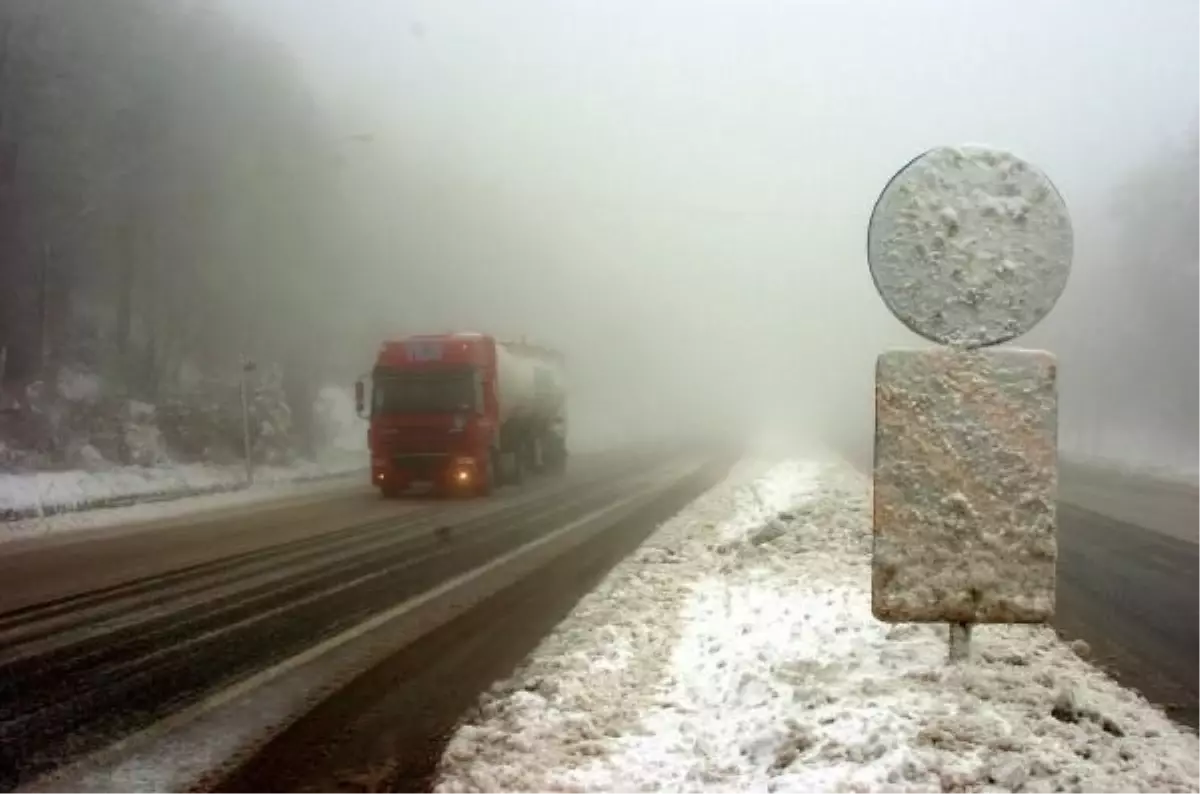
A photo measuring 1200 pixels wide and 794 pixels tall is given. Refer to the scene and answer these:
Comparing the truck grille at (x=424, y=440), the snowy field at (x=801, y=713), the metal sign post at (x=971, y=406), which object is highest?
the metal sign post at (x=971, y=406)

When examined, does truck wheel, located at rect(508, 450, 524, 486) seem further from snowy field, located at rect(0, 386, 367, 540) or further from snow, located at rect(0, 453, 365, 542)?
snowy field, located at rect(0, 386, 367, 540)

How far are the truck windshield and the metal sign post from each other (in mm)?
21499

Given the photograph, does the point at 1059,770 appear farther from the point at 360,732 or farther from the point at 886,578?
the point at 360,732

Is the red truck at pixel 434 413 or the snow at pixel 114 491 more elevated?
the red truck at pixel 434 413

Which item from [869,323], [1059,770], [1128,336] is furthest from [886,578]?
[869,323]

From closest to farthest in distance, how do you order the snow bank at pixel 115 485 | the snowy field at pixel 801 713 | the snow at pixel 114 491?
the snowy field at pixel 801 713 → the snow at pixel 114 491 → the snow bank at pixel 115 485

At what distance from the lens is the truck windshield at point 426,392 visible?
2661cm

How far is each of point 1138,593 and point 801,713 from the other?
8.32m

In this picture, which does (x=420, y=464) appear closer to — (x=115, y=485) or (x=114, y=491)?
(x=114, y=491)

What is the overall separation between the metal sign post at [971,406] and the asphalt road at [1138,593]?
2047mm

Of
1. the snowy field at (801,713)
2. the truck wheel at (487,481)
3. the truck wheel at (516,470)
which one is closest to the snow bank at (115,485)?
the truck wheel at (516,470)

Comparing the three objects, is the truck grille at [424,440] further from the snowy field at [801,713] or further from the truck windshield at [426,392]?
the snowy field at [801,713]

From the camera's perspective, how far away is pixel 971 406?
557cm

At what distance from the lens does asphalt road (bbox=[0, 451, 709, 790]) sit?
7.13m
